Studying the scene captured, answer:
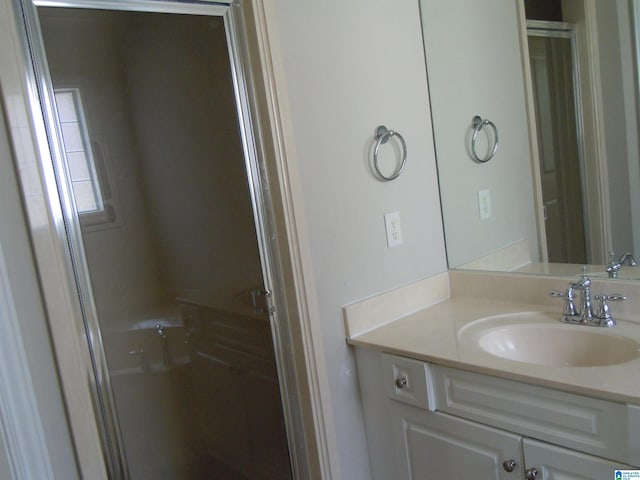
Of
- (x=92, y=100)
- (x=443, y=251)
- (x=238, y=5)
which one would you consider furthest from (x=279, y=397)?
(x=238, y=5)

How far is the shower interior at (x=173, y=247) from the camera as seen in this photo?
1276mm

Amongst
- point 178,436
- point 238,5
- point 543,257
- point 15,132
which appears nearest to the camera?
point 15,132

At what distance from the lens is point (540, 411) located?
1.19 metres

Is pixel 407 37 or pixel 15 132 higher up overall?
pixel 407 37

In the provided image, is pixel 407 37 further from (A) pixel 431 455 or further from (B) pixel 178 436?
(B) pixel 178 436

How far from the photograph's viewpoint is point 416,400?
1455mm

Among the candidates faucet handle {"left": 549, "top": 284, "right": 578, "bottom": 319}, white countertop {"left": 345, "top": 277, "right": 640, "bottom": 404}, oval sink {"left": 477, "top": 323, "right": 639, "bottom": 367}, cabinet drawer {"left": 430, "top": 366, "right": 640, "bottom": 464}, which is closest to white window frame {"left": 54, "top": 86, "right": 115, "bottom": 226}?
white countertop {"left": 345, "top": 277, "right": 640, "bottom": 404}

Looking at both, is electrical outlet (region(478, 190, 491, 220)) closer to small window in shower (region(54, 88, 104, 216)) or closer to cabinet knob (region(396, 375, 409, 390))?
cabinet knob (region(396, 375, 409, 390))

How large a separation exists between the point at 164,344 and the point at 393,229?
0.82 metres

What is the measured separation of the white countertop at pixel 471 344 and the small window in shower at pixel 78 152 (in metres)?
0.80

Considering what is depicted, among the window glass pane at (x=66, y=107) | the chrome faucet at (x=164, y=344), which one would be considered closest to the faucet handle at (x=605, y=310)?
the chrome faucet at (x=164, y=344)

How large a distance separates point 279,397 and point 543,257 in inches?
40.1

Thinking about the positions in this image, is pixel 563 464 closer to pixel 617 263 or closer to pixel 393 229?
pixel 617 263

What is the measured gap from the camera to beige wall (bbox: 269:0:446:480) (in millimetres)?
1486
